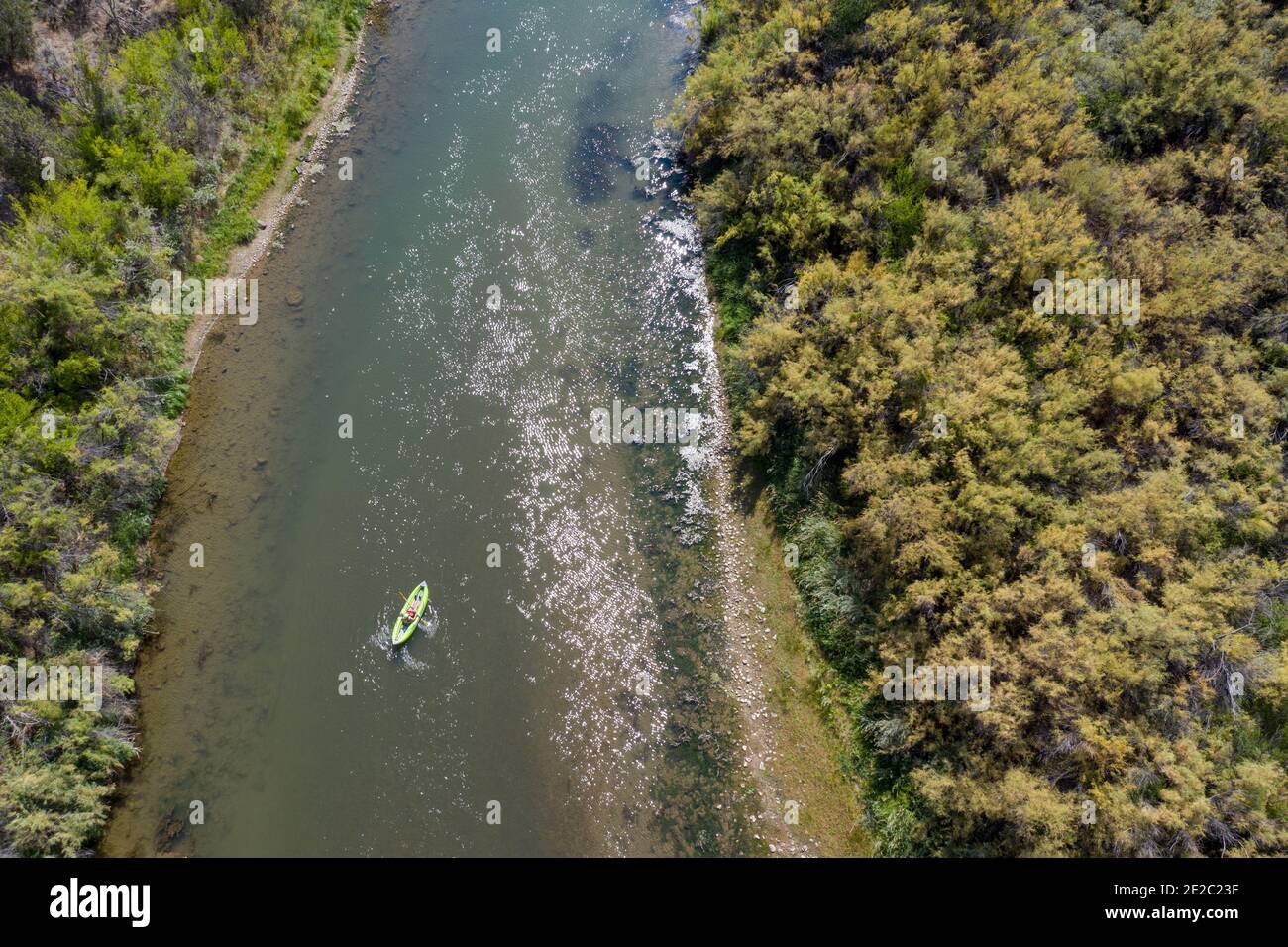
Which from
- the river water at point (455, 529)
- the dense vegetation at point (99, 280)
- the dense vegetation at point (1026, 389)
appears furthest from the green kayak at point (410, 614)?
the dense vegetation at point (1026, 389)

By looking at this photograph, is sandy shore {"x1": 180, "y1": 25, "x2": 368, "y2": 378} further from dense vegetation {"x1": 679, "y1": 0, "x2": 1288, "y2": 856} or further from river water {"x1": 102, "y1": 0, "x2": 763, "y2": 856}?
dense vegetation {"x1": 679, "y1": 0, "x2": 1288, "y2": 856}

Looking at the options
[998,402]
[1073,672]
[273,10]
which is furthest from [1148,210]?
[273,10]

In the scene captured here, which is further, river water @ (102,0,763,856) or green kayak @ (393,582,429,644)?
green kayak @ (393,582,429,644)

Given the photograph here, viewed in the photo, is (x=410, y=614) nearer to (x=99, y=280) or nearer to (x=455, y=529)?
(x=455, y=529)

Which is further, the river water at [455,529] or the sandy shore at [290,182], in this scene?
the sandy shore at [290,182]

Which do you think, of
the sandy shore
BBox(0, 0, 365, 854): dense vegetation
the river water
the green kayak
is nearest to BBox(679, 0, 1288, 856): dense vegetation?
the river water

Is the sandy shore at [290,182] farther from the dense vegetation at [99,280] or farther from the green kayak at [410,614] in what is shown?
the green kayak at [410,614]
